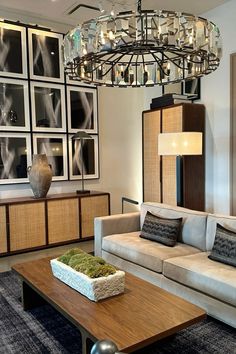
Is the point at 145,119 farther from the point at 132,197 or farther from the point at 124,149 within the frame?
the point at 132,197

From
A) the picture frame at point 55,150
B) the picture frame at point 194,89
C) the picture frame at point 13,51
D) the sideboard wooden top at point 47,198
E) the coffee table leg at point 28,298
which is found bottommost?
the coffee table leg at point 28,298

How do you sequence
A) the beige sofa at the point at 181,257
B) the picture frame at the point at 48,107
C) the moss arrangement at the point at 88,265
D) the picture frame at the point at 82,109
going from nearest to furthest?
1. the moss arrangement at the point at 88,265
2. the beige sofa at the point at 181,257
3. the picture frame at the point at 48,107
4. the picture frame at the point at 82,109

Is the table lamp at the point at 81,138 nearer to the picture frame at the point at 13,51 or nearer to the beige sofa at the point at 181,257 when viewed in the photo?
the picture frame at the point at 13,51

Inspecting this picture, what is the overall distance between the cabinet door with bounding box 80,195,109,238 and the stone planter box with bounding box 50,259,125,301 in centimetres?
A: 254

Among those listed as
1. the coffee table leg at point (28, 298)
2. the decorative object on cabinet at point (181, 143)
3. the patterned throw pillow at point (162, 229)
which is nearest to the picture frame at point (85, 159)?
the decorative object on cabinet at point (181, 143)

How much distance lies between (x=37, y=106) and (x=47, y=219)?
1.72 m

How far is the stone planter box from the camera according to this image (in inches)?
81.7

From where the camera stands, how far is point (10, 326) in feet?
8.08

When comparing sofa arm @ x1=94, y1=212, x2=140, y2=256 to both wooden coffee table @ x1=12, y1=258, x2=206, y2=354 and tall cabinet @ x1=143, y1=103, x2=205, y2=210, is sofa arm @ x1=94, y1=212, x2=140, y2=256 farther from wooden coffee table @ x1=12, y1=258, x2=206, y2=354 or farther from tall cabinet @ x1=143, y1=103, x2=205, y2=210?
wooden coffee table @ x1=12, y1=258, x2=206, y2=354

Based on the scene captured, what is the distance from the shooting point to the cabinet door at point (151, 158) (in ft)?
16.3

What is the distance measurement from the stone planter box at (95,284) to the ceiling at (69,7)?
3.68 meters

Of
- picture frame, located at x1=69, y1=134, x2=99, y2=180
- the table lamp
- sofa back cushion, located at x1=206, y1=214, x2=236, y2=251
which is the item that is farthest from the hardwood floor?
sofa back cushion, located at x1=206, y1=214, x2=236, y2=251

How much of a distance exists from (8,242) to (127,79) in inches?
107

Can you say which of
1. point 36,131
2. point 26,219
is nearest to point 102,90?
point 36,131
